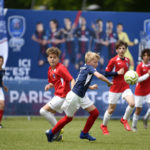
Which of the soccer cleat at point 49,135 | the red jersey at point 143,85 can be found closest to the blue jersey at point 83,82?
the soccer cleat at point 49,135

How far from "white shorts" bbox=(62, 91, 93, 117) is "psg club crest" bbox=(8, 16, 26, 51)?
34.3 feet

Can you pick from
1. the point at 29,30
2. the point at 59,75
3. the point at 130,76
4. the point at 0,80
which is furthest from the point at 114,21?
the point at 59,75

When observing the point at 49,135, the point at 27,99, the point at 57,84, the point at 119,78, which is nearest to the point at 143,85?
the point at 119,78

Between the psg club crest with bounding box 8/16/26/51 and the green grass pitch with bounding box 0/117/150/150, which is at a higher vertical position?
the psg club crest with bounding box 8/16/26/51

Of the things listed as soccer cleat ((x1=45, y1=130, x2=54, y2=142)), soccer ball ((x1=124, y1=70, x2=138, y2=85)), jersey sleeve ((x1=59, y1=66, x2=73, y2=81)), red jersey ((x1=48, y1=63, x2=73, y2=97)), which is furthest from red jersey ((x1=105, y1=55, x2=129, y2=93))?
soccer cleat ((x1=45, y1=130, x2=54, y2=142))

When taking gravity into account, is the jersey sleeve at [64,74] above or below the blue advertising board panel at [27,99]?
above

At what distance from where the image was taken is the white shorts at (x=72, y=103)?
1099cm

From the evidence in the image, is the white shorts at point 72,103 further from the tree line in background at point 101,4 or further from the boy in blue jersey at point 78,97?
the tree line in background at point 101,4

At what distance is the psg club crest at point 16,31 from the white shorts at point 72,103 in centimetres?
1045

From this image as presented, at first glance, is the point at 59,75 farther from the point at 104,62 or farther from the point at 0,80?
the point at 104,62

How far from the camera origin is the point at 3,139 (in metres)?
11.7

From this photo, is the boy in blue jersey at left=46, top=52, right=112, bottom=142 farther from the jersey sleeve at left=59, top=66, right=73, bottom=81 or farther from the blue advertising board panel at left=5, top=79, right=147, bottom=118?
the blue advertising board panel at left=5, top=79, right=147, bottom=118

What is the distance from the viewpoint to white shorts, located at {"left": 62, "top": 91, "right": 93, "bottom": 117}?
10992 millimetres

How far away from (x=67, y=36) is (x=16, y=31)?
79.7 inches
